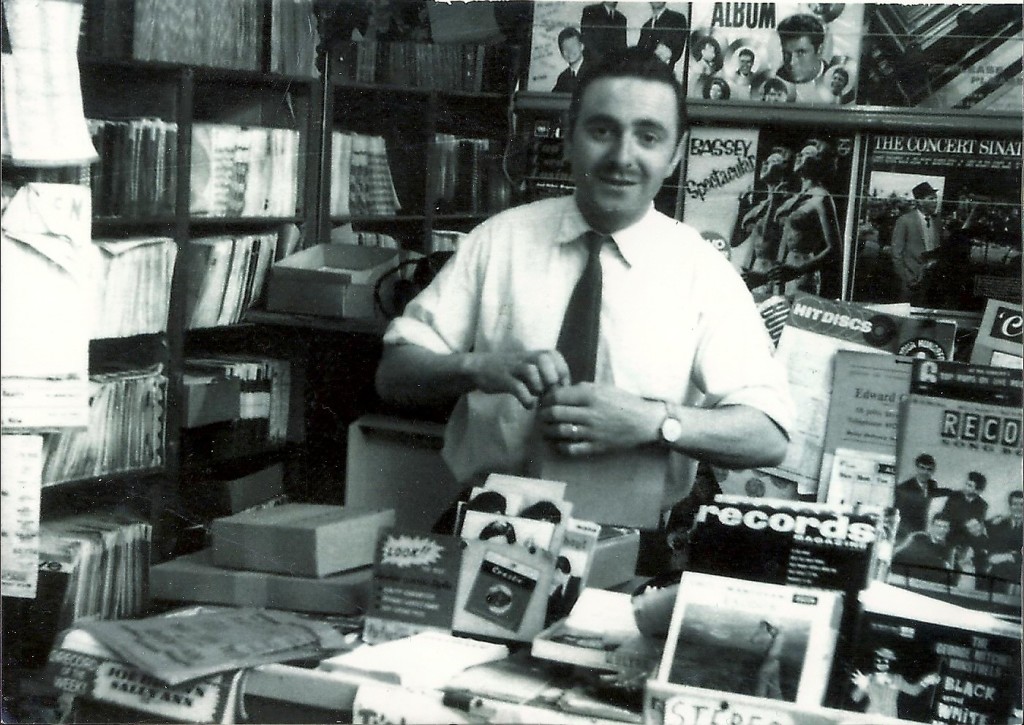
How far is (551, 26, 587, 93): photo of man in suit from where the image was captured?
2053 millimetres

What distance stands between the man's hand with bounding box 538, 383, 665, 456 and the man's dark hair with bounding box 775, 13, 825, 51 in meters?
0.67

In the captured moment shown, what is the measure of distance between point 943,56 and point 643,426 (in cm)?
80

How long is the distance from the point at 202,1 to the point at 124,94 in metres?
0.24

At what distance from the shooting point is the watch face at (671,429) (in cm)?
202

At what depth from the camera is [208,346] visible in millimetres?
2439

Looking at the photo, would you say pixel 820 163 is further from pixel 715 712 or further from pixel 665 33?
pixel 715 712

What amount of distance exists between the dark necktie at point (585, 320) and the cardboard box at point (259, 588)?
52 centimetres

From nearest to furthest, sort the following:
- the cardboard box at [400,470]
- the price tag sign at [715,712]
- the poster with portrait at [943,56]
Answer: the price tag sign at [715,712] → the poster with portrait at [943,56] → the cardboard box at [400,470]

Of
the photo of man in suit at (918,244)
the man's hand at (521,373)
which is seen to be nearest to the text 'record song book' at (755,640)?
the man's hand at (521,373)

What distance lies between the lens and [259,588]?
196 cm

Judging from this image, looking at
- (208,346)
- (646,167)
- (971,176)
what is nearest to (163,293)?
(208,346)

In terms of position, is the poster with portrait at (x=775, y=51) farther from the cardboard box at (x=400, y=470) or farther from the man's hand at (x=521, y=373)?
the cardboard box at (x=400, y=470)

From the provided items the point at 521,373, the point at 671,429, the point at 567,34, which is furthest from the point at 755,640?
the point at 567,34

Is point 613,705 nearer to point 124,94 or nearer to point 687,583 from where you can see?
point 687,583
